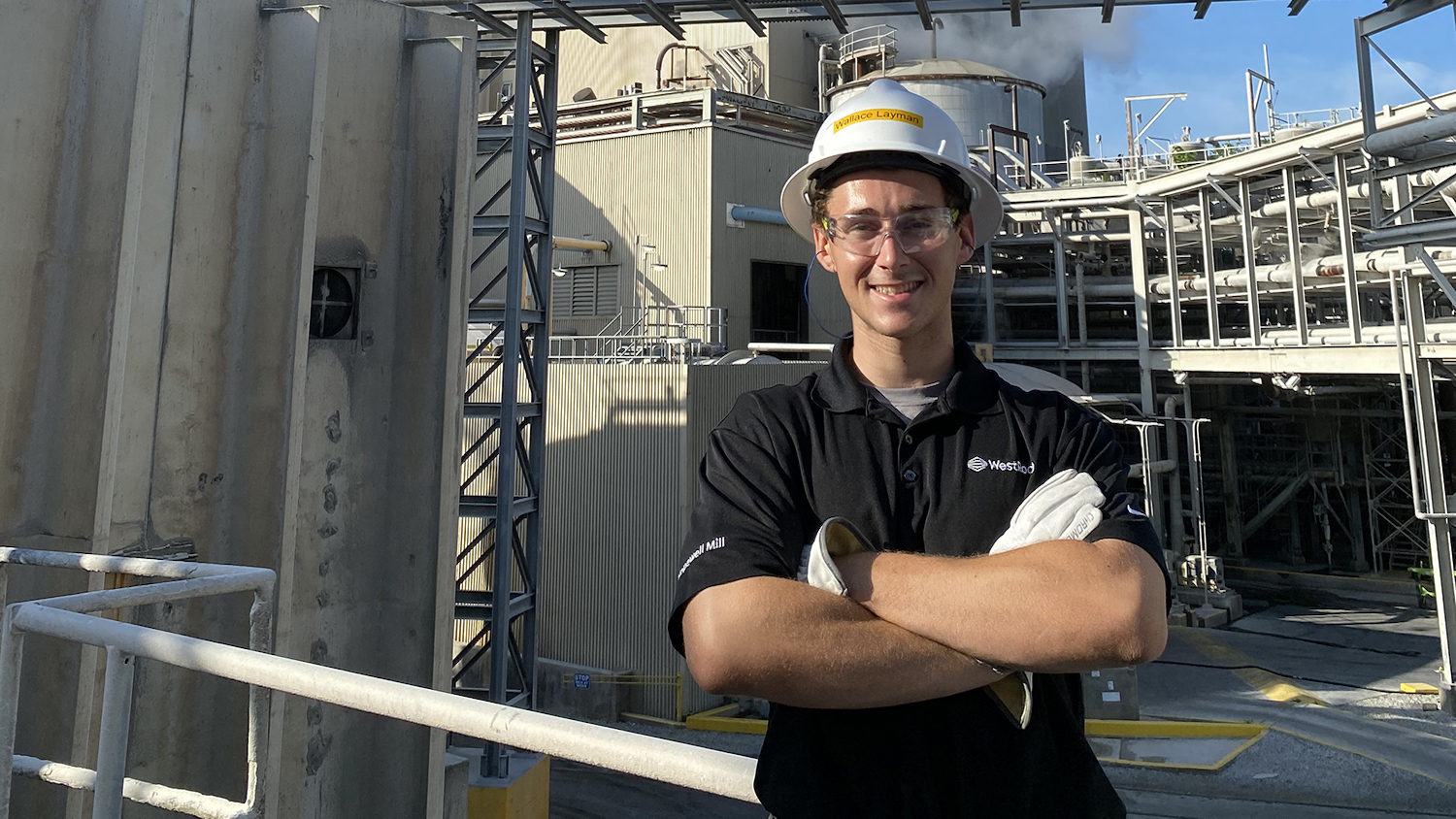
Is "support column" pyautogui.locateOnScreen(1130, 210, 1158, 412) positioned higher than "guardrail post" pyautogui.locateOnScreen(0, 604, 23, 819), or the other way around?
"support column" pyautogui.locateOnScreen(1130, 210, 1158, 412)

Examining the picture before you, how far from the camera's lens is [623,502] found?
15.1 metres

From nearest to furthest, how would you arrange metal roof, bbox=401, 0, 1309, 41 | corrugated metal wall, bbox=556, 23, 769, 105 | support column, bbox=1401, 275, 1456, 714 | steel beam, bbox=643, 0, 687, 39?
metal roof, bbox=401, 0, 1309, 41 → steel beam, bbox=643, 0, 687, 39 → support column, bbox=1401, 275, 1456, 714 → corrugated metal wall, bbox=556, 23, 769, 105

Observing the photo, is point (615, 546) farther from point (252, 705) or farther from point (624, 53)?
point (624, 53)

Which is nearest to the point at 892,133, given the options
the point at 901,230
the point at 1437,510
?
the point at 901,230

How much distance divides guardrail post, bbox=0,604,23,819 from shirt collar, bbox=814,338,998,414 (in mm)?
2116

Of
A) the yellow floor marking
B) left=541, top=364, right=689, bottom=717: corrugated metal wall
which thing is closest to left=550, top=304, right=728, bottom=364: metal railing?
left=541, top=364, right=689, bottom=717: corrugated metal wall

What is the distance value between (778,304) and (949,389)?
63.9 ft

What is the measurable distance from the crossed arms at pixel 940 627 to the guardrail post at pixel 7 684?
1843 mm

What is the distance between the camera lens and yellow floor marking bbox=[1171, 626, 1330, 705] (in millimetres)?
14578

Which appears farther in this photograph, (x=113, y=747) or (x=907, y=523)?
(x=113, y=747)

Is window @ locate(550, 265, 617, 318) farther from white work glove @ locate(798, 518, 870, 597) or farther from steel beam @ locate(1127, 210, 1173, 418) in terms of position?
white work glove @ locate(798, 518, 870, 597)

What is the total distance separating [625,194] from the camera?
20859 mm

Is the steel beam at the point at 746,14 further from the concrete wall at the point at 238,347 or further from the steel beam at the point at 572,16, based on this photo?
the concrete wall at the point at 238,347

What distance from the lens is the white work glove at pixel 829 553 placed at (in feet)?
5.74
